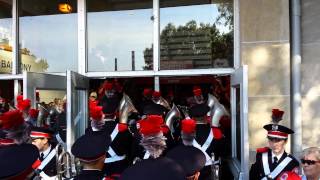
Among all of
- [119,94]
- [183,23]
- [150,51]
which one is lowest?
[119,94]

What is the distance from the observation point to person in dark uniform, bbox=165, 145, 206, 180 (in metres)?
3.45

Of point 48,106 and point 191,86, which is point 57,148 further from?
point 191,86

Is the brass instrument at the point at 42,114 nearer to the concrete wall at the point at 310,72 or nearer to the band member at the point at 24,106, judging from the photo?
the band member at the point at 24,106

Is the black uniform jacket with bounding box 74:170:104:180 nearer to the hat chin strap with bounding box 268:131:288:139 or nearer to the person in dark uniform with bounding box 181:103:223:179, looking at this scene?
the hat chin strap with bounding box 268:131:288:139

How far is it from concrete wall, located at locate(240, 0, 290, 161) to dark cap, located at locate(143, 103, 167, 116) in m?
1.29

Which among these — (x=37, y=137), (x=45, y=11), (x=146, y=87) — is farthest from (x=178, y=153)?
(x=45, y=11)

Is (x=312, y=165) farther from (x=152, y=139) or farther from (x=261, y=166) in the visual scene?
(x=152, y=139)

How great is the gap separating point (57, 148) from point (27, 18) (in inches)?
134

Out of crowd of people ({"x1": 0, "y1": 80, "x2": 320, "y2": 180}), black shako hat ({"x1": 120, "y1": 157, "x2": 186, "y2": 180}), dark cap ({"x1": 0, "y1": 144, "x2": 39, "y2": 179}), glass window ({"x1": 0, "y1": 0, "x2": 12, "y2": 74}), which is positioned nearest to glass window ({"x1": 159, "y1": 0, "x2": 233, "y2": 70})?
crowd of people ({"x1": 0, "y1": 80, "x2": 320, "y2": 180})

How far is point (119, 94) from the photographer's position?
739 centimetres

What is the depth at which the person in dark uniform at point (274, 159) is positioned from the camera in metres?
4.89

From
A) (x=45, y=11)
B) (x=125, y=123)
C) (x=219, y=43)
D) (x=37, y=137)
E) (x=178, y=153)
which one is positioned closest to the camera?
(x=178, y=153)

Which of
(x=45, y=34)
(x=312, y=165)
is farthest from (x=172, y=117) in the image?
(x=312, y=165)

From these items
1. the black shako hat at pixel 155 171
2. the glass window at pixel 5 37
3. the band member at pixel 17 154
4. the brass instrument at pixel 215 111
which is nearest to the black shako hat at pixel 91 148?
→ the band member at pixel 17 154
